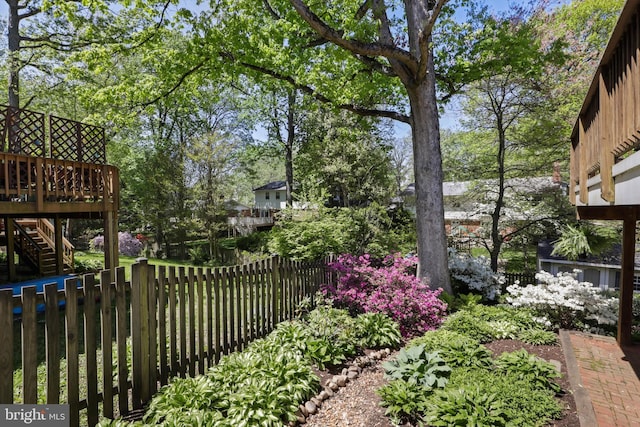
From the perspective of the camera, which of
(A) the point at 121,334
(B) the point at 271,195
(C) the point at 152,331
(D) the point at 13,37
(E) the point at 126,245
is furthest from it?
(B) the point at 271,195

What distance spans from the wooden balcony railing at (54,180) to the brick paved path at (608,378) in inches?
372

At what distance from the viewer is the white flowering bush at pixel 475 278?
24.3 ft

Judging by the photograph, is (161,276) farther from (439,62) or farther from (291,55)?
(439,62)

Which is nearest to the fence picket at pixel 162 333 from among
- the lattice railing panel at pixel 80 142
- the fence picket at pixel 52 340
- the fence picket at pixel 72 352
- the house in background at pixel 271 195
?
the fence picket at pixel 72 352

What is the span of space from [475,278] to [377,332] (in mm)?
3823

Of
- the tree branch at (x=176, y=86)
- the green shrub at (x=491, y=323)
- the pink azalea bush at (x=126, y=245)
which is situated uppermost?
the tree branch at (x=176, y=86)

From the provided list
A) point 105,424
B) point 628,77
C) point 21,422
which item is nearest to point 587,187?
point 628,77

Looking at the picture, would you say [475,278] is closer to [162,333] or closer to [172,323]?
[172,323]

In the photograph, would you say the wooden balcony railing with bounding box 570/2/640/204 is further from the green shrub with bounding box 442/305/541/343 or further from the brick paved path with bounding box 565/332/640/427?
the green shrub with bounding box 442/305/541/343

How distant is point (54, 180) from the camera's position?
7242mm

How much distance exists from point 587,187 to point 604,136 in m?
1.67

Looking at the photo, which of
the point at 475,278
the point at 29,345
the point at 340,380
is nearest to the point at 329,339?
the point at 340,380

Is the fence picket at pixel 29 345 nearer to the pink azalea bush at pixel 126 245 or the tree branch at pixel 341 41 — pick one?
the tree branch at pixel 341 41

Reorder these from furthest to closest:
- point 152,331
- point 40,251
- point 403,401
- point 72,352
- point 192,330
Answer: point 40,251
point 192,330
point 152,331
point 403,401
point 72,352
